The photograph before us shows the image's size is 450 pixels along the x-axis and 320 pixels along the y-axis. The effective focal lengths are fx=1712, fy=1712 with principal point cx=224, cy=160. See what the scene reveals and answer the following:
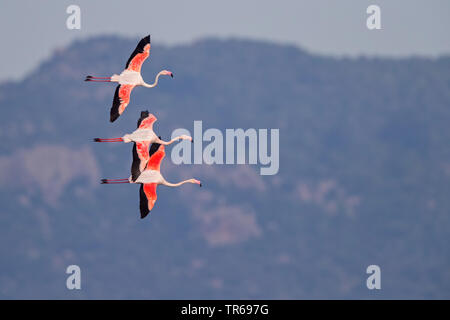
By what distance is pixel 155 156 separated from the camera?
4181 cm

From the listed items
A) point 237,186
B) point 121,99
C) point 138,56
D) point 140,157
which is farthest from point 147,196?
point 237,186

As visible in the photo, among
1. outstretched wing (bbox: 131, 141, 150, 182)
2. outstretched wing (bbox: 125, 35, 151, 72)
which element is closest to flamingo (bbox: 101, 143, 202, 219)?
outstretched wing (bbox: 131, 141, 150, 182)

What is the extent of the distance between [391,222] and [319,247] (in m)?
7.35

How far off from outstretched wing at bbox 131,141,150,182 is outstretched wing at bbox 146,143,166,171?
15 centimetres

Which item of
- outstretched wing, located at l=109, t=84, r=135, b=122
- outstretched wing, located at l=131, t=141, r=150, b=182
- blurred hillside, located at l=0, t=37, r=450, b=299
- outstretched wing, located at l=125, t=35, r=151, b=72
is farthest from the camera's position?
blurred hillside, located at l=0, t=37, r=450, b=299

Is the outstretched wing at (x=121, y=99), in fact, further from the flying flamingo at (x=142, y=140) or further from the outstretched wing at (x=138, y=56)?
the flying flamingo at (x=142, y=140)

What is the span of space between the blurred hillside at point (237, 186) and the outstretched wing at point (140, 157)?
90447 millimetres

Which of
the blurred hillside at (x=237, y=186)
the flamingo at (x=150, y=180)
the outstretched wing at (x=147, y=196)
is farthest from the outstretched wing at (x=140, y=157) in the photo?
the blurred hillside at (x=237, y=186)

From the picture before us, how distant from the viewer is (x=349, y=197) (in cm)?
16375

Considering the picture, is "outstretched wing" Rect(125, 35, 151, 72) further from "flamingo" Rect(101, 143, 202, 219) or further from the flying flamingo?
"flamingo" Rect(101, 143, 202, 219)

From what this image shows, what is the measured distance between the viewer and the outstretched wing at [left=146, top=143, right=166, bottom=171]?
137 ft

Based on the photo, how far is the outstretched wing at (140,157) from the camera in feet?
137
